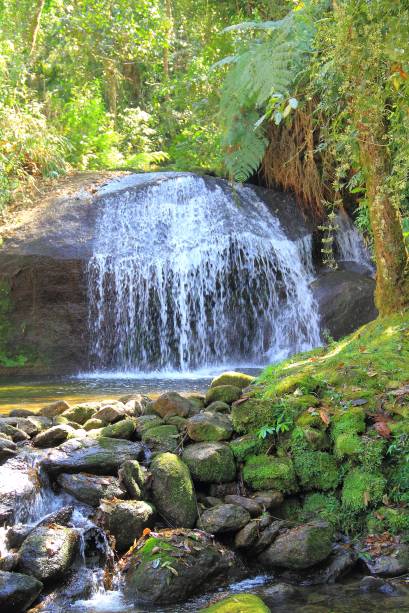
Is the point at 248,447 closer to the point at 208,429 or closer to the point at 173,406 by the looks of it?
the point at 208,429

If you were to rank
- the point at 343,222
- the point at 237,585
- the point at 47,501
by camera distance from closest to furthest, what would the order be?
the point at 237,585 → the point at 47,501 → the point at 343,222

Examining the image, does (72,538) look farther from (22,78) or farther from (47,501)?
(22,78)

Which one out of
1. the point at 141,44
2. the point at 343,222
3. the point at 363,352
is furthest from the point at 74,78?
the point at 363,352

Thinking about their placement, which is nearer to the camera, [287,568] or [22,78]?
[287,568]

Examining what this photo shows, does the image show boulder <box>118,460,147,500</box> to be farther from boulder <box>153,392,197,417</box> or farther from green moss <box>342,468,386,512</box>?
green moss <box>342,468,386,512</box>

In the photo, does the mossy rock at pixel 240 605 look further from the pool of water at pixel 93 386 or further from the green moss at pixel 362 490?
the pool of water at pixel 93 386

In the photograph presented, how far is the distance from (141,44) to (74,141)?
250 centimetres

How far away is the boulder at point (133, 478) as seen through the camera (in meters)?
4.39

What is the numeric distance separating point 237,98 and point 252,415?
191 inches

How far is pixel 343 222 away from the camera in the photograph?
12586mm

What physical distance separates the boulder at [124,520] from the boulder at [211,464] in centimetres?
46

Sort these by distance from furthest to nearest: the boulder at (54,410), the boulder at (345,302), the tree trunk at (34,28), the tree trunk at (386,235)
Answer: the tree trunk at (34,28)
the boulder at (345,302)
the boulder at (54,410)
the tree trunk at (386,235)

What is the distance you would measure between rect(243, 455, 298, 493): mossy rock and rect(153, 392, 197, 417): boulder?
2.84ft

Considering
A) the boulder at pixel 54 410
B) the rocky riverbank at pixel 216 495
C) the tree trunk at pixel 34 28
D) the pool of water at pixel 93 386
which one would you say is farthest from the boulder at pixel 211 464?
the tree trunk at pixel 34 28
